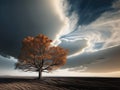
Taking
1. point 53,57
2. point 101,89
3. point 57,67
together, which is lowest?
point 101,89

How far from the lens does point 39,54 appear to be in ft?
117

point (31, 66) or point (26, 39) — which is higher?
point (26, 39)

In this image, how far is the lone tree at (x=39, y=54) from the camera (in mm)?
34987

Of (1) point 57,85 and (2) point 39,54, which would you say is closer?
(1) point 57,85

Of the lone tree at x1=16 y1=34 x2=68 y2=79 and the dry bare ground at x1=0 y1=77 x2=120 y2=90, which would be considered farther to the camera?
the lone tree at x1=16 y1=34 x2=68 y2=79

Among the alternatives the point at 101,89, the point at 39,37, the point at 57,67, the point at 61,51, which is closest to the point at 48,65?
the point at 57,67

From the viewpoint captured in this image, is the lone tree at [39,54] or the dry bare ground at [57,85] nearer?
the dry bare ground at [57,85]

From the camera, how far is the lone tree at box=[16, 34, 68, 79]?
115 feet

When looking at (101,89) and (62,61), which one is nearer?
(101,89)

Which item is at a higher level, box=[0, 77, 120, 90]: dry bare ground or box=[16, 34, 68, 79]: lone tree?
box=[16, 34, 68, 79]: lone tree

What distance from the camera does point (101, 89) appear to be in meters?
20.3

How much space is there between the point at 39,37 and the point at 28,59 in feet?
19.2

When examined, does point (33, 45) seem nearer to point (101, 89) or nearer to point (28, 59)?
point (28, 59)

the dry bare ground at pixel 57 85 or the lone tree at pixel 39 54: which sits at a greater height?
the lone tree at pixel 39 54
